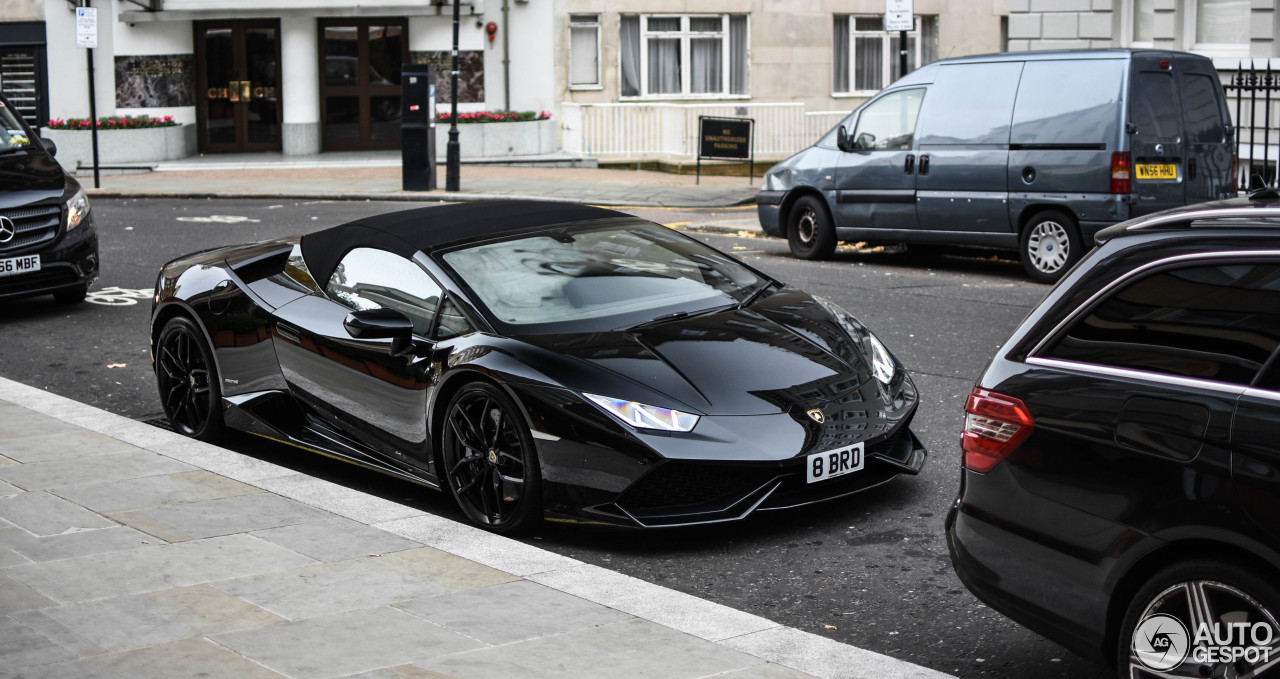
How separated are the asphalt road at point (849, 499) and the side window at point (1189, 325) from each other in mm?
1161

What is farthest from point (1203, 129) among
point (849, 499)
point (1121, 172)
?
point (849, 499)

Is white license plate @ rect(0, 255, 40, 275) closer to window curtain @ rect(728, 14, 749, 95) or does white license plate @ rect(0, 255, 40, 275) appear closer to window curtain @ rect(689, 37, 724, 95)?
window curtain @ rect(689, 37, 724, 95)

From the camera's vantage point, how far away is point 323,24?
30594mm

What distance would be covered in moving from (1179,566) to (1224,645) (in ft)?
0.69

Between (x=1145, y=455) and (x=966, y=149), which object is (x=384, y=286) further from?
(x=966, y=149)

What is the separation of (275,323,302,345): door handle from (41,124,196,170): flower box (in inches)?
886

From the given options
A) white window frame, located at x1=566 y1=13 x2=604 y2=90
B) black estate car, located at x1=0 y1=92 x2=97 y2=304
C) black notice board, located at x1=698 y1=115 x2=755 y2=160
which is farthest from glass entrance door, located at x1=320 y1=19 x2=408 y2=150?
black estate car, located at x1=0 y1=92 x2=97 y2=304

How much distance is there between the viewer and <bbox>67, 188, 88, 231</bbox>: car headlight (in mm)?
11969

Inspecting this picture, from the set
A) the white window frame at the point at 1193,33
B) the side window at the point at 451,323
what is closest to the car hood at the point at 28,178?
the side window at the point at 451,323

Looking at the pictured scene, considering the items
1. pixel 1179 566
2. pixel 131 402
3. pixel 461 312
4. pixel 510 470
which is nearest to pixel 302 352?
pixel 461 312

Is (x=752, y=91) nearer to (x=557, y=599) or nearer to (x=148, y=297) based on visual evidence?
(x=148, y=297)

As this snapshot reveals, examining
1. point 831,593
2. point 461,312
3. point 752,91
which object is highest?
point 752,91

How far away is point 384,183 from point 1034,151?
14.0 meters

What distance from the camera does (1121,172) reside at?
12.8 metres
